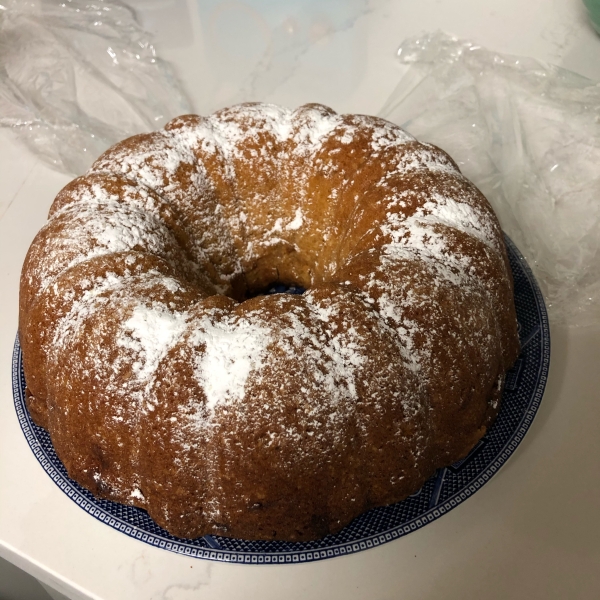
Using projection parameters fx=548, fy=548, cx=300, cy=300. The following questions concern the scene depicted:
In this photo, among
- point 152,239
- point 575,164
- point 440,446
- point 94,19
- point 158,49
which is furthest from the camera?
point 158,49

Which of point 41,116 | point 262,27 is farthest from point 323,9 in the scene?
point 41,116

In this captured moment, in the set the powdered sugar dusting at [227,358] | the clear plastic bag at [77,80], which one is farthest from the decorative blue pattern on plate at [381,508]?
the clear plastic bag at [77,80]

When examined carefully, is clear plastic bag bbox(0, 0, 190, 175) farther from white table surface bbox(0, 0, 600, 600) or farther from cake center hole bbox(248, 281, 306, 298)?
cake center hole bbox(248, 281, 306, 298)

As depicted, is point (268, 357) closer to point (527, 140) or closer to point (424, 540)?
point (424, 540)

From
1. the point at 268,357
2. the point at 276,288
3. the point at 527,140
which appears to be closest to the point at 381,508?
the point at 268,357

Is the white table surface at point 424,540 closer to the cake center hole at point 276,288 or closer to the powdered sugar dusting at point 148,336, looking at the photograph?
the powdered sugar dusting at point 148,336

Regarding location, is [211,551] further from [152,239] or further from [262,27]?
[262,27]

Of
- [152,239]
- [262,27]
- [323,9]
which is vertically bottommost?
[152,239]
